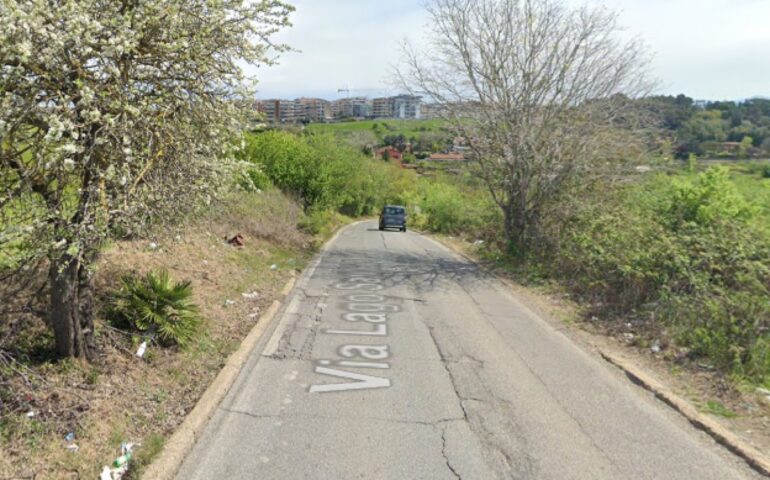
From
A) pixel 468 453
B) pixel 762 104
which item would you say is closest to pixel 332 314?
pixel 468 453

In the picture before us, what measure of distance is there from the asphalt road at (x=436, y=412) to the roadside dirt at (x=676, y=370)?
0.46 meters

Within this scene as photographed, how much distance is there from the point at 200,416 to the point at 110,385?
1036 millimetres

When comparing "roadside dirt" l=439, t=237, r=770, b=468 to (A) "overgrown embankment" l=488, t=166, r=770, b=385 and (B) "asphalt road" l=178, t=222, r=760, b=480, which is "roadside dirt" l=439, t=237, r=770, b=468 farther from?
(B) "asphalt road" l=178, t=222, r=760, b=480

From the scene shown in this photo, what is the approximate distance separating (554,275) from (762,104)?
26595mm

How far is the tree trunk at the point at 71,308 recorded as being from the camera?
209 inches

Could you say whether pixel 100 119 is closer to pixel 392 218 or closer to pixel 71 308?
pixel 71 308

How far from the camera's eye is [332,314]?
32.2 ft

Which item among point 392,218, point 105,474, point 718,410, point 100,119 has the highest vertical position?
point 100,119

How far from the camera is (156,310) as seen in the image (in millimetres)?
6832

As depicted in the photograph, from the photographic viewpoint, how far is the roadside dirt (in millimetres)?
5773

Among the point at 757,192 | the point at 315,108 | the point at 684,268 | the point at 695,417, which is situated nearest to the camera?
the point at 695,417

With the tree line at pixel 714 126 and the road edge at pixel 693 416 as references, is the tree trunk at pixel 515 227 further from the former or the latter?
the road edge at pixel 693 416

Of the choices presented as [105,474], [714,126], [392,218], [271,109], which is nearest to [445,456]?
[105,474]

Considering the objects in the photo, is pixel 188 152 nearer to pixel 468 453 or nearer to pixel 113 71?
pixel 113 71
